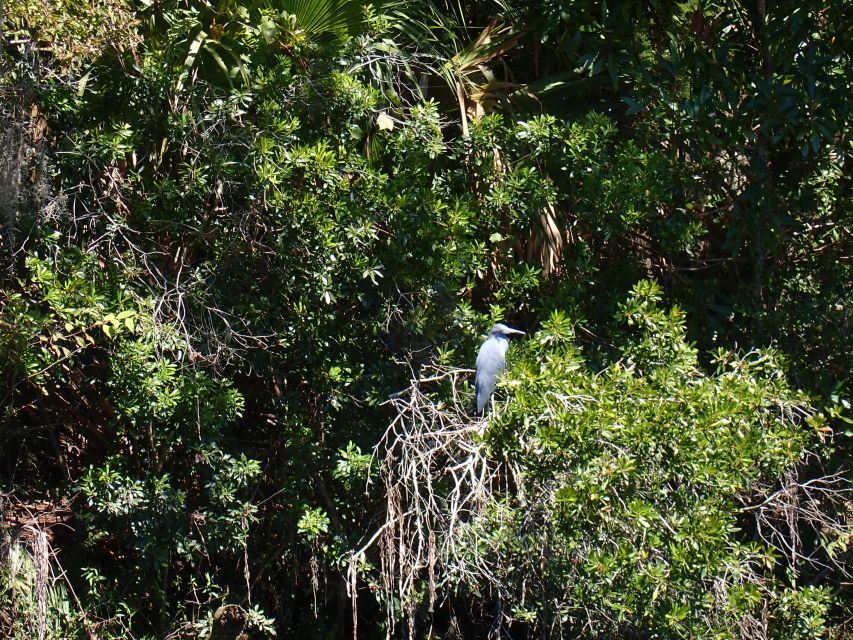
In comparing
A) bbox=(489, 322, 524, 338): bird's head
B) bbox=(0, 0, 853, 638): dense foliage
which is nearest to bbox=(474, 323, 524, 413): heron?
bbox=(489, 322, 524, 338): bird's head

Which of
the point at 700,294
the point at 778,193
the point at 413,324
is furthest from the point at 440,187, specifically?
the point at 778,193

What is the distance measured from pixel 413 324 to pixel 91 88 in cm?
238

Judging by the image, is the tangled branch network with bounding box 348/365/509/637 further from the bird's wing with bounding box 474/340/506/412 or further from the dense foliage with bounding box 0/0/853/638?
the bird's wing with bounding box 474/340/506/412

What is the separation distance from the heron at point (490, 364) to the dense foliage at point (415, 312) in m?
0.10

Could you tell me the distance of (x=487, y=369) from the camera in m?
4.94

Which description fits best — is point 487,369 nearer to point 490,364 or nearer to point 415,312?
point 490,364

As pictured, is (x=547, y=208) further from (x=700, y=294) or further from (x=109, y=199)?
(x=109, y=199)

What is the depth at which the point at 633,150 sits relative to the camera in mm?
5594

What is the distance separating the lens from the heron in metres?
4.89

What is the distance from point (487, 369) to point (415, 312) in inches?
23.0

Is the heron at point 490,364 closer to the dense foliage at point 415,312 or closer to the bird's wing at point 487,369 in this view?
the bird's wing at point 487,369

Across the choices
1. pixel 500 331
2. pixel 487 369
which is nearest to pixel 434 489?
pixel 487 369

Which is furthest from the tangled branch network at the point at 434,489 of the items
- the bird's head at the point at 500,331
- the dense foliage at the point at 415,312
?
the bird's head at the point at 500,331

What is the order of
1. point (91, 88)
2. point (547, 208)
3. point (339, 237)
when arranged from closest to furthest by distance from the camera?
point (339, 237)
point (91, 88)
point (547, 208)
